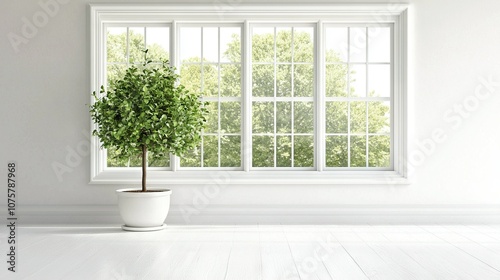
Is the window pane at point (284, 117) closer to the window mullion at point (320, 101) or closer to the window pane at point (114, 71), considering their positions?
the window mullion at point (320, 101)

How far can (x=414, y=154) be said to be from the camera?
19.7 feet

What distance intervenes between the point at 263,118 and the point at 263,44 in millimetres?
782

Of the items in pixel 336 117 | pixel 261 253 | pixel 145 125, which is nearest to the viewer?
A: pixel 261 253

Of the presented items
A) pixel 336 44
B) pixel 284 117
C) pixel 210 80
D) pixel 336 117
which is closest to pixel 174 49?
pixel 210 80

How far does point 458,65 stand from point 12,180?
4.70 m

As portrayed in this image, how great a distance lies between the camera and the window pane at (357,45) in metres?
6.18

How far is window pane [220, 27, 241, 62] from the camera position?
6164mm

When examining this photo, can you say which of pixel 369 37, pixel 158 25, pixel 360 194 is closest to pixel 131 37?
pixel 158 25

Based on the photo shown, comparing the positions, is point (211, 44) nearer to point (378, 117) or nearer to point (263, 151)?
point (263, 151)

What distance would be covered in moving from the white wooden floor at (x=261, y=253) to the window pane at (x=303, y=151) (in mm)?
768

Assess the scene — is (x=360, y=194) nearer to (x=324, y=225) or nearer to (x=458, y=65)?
(x=324, y=225)

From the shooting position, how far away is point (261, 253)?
438 centimetres

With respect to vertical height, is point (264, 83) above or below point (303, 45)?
below

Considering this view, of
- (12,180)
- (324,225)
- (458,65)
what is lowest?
(324,225)
